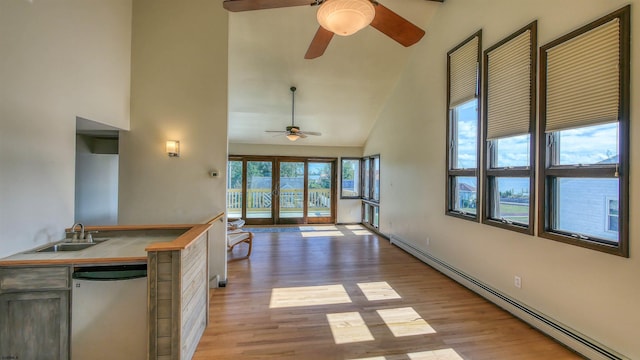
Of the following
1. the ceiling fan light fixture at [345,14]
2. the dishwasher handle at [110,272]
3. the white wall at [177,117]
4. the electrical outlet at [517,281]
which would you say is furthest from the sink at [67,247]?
the electrical outlet at [517,281]

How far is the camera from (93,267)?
183 cm

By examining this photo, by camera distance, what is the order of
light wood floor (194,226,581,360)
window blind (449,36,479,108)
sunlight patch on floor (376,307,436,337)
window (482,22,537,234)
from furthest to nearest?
window blind (449,36,479,108) → window (482,22,537,234) → sunlight patch on floor (376,307,436,337) → light wood floor (194,226,581,360)

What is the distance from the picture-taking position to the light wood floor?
7.15 feet

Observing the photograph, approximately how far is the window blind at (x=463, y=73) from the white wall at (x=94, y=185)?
5.44 meters

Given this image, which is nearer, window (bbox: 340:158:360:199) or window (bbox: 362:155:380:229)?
window (bbox: 362:155:380:229)

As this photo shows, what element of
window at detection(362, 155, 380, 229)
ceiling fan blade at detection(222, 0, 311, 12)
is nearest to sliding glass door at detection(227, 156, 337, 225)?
window at detection(362, 155, 380, 229)

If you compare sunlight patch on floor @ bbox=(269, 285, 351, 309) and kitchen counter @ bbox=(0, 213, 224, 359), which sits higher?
kitchen counter @ bbox=(0, 213, 224, 359)

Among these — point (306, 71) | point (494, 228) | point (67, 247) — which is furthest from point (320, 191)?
point (67, 247)

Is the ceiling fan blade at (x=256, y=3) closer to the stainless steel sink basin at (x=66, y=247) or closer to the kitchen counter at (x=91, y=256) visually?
the kitchen counter at (x=91, y=256)

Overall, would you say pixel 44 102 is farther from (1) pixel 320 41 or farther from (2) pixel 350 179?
(2) pixel 350 179

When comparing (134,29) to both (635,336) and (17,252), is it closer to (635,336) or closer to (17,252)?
(17,252)

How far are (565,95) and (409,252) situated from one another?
3283 mm

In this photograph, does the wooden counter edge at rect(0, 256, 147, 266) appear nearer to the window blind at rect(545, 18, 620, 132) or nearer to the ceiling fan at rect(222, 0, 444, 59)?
the ceiling fan at rect(222, 0, 444, 59)

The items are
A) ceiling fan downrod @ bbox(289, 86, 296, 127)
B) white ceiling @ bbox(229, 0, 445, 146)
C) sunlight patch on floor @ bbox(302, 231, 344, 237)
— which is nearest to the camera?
white ceiling @ bbox(229, 0, 445, 146)
